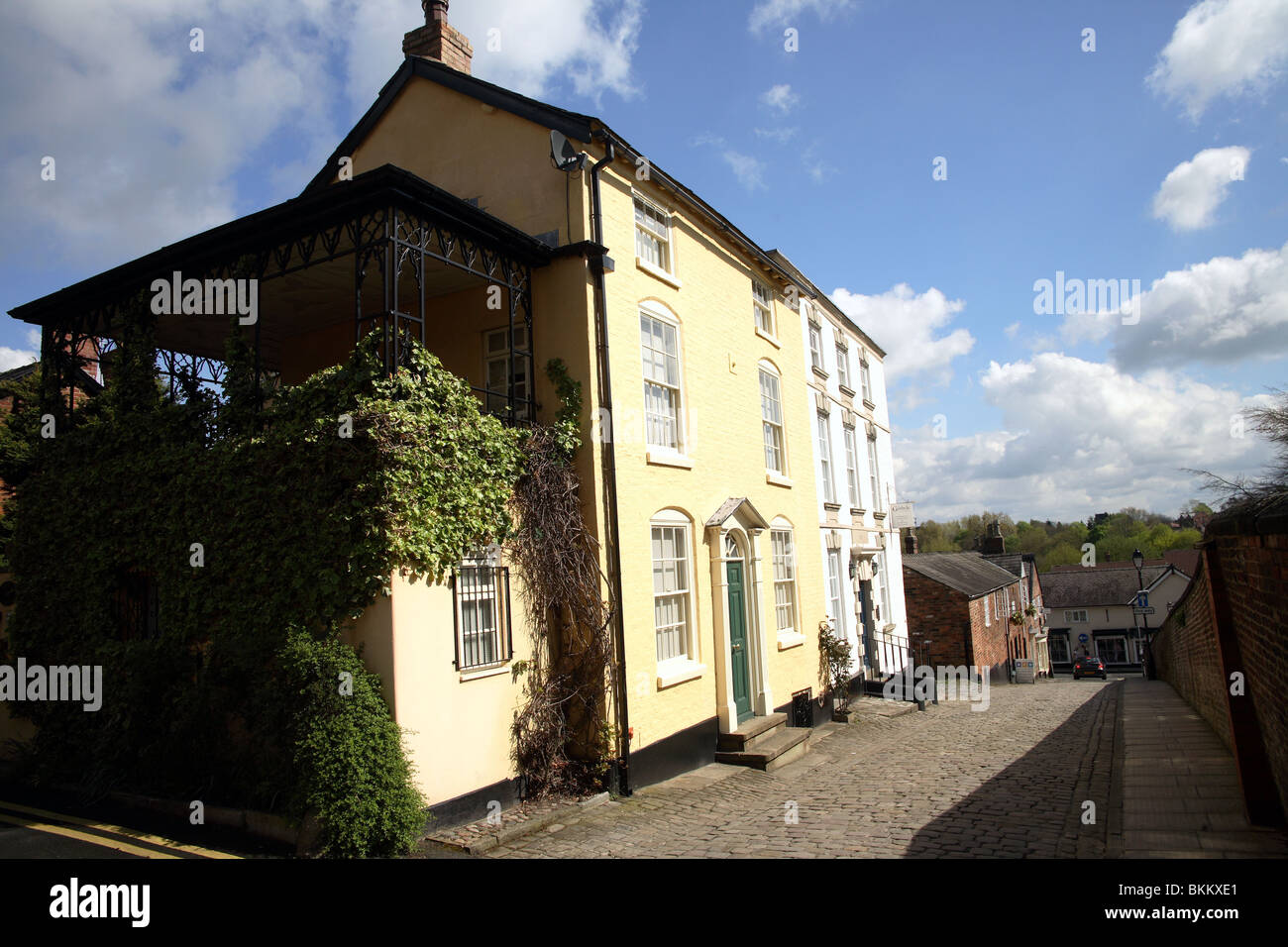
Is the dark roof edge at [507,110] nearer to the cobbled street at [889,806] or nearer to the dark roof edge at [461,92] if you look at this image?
the dark roof edge at [461,92]

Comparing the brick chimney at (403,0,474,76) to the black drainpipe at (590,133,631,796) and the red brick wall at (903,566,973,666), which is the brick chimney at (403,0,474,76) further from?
the red brick wall at (903,566,973,666)

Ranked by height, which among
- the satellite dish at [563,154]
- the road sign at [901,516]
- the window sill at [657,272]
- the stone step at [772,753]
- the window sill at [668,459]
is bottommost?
the stone step at [772,753]

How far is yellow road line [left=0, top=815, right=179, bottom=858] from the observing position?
6.93 meters

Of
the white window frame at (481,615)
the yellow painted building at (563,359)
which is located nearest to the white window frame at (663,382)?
the yellow painted building at (563,359)

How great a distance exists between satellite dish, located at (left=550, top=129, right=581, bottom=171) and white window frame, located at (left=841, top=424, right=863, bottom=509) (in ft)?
38.5

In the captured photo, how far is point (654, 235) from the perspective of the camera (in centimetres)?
1238

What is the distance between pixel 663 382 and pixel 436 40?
662 centimetres

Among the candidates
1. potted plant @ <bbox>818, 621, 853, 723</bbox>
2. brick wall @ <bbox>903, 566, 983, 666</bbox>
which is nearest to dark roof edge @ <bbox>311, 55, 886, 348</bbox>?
potted plant @ <bbox>818, 621, 853, 723</bbox>

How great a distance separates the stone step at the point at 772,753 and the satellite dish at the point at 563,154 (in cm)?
872

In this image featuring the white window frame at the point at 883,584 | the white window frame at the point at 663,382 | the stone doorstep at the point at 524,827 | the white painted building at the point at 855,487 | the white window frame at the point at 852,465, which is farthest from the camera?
the white window frame at the point at 883,584

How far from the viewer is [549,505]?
9703 millimetres

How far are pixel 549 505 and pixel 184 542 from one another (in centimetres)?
421

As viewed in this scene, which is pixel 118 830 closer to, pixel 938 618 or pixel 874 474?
pixel 874 474

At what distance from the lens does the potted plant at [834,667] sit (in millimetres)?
15906
